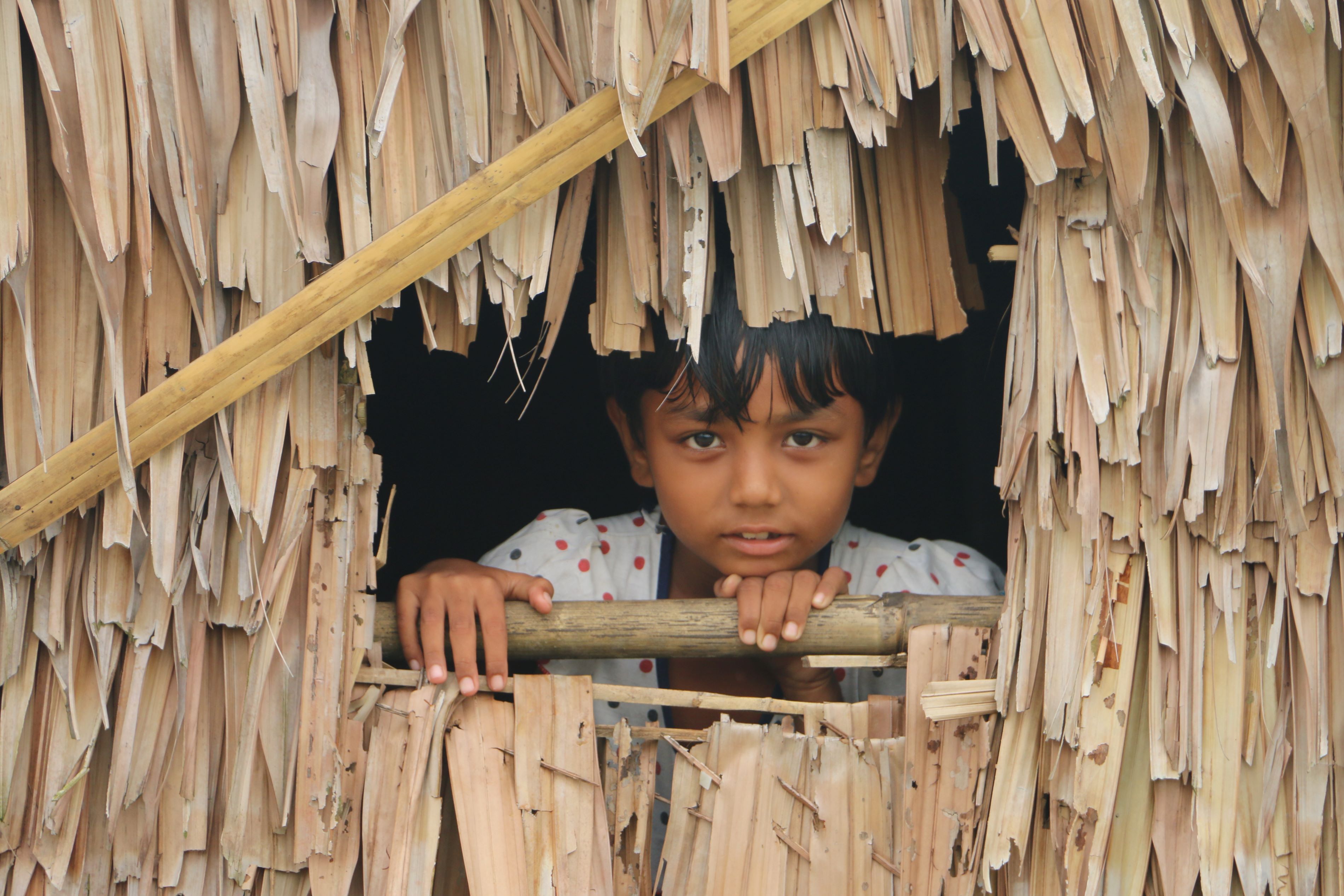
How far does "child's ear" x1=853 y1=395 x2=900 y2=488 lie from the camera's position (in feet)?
5.27

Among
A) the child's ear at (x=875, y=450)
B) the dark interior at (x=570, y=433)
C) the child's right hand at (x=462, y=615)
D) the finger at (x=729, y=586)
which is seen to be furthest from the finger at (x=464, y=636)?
the dark interior at (x=570, y=433)

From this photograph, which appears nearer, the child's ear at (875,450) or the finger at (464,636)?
the finger at (464,636)

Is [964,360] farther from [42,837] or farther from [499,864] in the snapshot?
[42,837]

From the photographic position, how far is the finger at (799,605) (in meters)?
1.18

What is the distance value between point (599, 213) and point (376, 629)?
531 millimetres

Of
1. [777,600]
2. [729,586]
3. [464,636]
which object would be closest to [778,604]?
[777,600]

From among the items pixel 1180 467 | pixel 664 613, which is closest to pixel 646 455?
pixel 664 613

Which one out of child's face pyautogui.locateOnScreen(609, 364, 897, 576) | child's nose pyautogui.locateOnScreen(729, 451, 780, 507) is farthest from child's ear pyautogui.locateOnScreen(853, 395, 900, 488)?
child's nose pyautogui.locateOnScreen(729, 451, 780, 507)

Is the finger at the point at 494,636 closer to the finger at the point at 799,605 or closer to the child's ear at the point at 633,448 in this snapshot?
the finger at the point at 799,605

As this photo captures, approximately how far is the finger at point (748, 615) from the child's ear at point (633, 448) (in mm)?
426

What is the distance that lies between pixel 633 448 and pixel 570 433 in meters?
0.71

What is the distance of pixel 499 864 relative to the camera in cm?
112

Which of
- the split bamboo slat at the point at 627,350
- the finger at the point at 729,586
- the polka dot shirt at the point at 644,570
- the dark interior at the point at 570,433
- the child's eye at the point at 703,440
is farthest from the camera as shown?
the dark interior at the point at 570,433

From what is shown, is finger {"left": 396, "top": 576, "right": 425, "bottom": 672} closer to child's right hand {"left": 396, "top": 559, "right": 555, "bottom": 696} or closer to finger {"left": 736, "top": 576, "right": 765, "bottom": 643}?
child's right hand {"left": 396, "top": 559, "right": 555, "bottom": 696}
